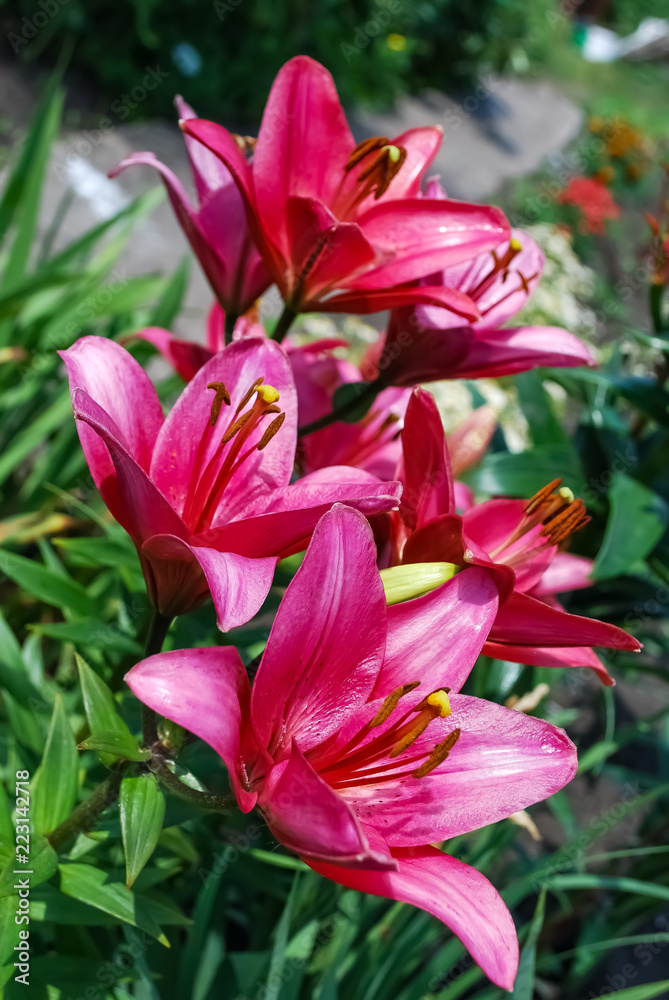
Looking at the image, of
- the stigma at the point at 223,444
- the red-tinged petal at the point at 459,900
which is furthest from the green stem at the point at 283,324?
the red-tinged petal at the point at 459,900

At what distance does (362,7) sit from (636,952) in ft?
14.0

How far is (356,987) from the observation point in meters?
1.06

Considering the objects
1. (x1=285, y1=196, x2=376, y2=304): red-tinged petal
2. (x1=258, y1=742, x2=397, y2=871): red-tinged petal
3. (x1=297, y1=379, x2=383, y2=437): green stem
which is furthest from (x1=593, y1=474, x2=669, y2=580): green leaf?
(x1=258, y1=742, x2=397, y2=871): red-tinged petal

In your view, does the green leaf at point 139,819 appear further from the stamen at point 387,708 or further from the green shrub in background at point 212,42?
the green shrub in background at point 212,42

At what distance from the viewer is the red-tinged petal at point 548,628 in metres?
A: 0.56

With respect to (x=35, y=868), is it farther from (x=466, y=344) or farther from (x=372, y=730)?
(x=466, y=344)

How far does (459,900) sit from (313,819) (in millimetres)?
104

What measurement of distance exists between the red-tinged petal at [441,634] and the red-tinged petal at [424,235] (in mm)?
265

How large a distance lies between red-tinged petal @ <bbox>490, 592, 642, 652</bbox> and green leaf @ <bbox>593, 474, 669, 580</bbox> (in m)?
0.45

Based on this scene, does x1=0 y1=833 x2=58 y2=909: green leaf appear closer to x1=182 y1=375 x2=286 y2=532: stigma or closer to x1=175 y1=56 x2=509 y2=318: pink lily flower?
x1=182 y1=375 x2=286 y2=532: stigma

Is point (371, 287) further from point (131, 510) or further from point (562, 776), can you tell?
point (562, 776)

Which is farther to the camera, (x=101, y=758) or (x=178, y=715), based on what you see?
(x=101, y=758)

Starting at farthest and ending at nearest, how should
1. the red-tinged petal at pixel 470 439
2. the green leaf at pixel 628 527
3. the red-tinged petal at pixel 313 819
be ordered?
the green leaf at pixel 628 527
the red-tinged petal at pixel 470 439
the red-tinged petal at pixel 313 819

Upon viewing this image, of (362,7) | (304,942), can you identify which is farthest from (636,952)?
(362,7)
